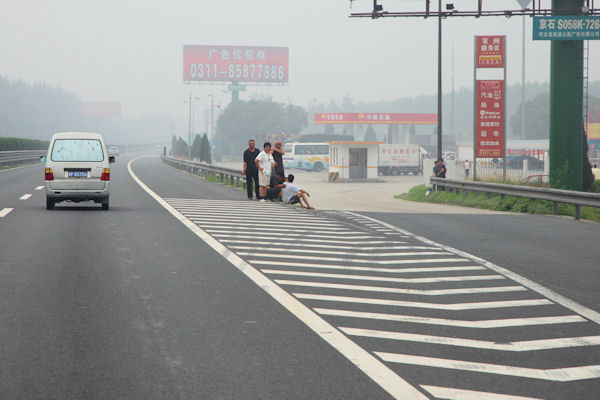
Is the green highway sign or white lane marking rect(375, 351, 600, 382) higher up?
the green highway sign

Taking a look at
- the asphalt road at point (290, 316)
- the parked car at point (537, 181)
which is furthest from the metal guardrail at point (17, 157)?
the asphalt road at point (290, 316)

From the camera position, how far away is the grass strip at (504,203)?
62.5ft

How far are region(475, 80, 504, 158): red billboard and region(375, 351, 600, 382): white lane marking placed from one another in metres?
22.0

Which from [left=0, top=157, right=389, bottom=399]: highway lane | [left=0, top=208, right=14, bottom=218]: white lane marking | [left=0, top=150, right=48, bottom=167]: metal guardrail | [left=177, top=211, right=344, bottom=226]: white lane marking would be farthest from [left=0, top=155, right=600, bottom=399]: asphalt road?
[left=0, top=150, right=48, bottom=167]: metal guardrail

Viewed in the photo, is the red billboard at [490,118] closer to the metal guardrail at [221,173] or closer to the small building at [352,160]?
the metal guardrail at [221,173]

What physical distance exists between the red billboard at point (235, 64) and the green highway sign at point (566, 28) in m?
92.1

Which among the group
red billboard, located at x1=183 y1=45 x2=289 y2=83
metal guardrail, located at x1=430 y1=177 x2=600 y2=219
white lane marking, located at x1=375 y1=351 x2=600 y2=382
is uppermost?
red billboard, located at x1=183 y1=45 x2=289 y2=83

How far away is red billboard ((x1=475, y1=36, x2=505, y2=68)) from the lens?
26391 mm

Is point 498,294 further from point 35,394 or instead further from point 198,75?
point 198,75

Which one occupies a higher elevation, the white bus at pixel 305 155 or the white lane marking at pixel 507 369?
the white bus at pixel 305 155

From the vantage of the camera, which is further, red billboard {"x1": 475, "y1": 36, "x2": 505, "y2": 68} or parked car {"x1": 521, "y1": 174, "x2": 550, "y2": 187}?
red billboard {"x1": 475, "y1": 36, "x2": 505, "y2": 68}

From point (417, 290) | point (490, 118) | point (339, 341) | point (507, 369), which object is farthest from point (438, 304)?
point (490, 118)

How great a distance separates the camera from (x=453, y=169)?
1283 inches

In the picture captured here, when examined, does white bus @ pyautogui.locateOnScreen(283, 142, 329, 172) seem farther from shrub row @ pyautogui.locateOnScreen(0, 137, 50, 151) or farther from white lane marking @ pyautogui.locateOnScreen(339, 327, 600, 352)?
white lane marking @ pyautogui.locateOnScreen(339, 327, 600, 352)
